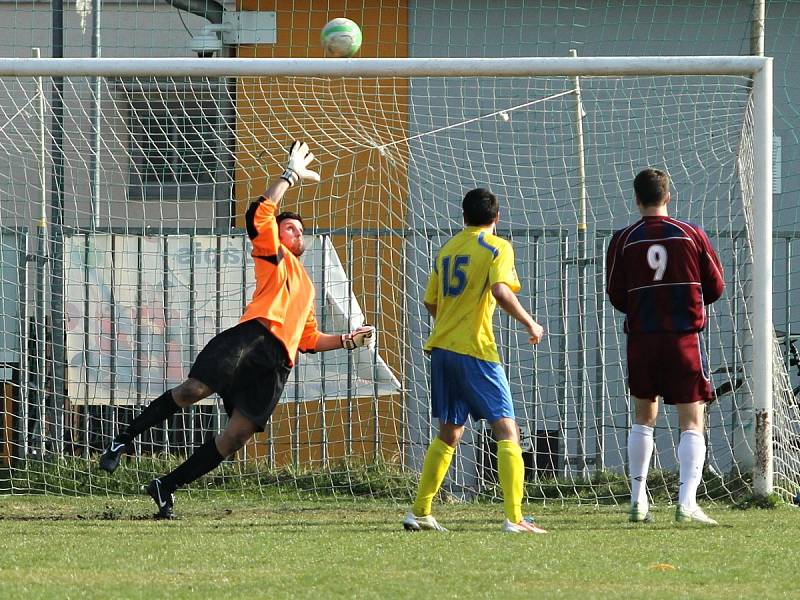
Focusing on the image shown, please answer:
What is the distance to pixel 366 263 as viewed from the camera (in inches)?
357

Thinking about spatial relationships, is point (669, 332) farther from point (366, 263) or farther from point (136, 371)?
point (136, 371)

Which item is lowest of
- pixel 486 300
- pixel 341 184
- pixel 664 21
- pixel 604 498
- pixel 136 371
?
pixel 604 498

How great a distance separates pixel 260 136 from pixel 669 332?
4.08 m

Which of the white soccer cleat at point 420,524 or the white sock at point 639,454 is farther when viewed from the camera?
the white sock at point 639,454

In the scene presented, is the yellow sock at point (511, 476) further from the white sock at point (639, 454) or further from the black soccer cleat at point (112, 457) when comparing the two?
the black soccer cleat at point (112, 457)

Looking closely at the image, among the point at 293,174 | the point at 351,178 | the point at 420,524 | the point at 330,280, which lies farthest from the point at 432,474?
the point at 351,178

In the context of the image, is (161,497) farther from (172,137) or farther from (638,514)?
(172,137)

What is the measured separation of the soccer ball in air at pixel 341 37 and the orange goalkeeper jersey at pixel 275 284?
163 centimetres

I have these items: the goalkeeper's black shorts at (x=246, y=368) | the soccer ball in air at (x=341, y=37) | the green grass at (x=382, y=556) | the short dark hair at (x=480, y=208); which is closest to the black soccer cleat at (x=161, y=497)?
the green grass at (x=382, y=556)

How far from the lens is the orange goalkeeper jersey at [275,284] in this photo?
21.4 ft

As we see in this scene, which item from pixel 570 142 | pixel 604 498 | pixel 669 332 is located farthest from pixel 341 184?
pixel 669 332

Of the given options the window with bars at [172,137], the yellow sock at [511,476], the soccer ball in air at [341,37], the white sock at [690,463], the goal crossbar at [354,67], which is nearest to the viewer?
the yellow sock at [511,476]

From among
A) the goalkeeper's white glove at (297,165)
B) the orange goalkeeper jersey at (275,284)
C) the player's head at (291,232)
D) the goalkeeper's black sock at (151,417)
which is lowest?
the goalkeeper's black sock at (151,417)

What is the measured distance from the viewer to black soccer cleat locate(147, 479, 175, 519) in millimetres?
6703
